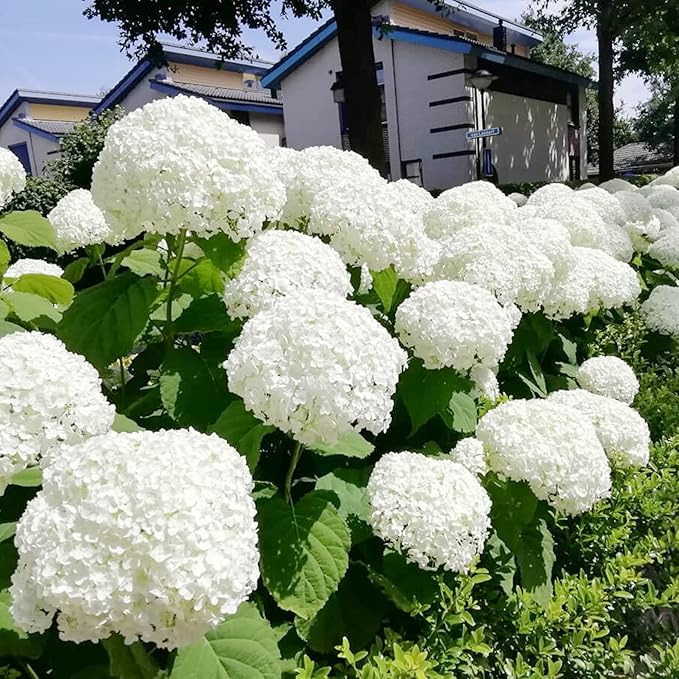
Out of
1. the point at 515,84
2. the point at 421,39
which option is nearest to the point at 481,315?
the point at 421,39

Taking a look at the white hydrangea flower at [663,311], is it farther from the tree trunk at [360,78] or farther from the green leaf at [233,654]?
the tree trunk at [360,78]

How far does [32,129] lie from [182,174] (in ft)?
97.3

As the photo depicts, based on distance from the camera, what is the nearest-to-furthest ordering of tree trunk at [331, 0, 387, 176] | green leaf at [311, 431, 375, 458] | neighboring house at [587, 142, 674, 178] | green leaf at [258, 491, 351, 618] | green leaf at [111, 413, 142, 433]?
green leaf at [258, 491, 351, 618]
green leaf at [111, 413, 142, 433]
green leaf at [311, 431, 375, 458]
tree trunk at [331, 0, 387, 176]
neighboring house at [587, 142, 674, 178]

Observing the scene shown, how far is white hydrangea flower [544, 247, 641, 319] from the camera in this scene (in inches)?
105

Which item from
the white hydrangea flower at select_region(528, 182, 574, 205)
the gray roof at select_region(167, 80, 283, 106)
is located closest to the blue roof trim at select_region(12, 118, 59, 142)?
the gray roof at select_region(167, 80, 283, 106)

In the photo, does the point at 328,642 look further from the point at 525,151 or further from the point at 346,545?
the point at 525,151

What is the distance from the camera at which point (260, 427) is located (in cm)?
143

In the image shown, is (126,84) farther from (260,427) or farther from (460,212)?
(260,427)

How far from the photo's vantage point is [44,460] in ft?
3.88

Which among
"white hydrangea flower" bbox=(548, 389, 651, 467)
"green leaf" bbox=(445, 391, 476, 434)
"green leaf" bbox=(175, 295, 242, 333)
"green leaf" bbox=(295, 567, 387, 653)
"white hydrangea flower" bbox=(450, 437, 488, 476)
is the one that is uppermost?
"green leaf" bbox=(175, 295, 242, 333)

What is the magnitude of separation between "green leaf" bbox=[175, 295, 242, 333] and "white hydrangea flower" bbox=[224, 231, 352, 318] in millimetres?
143

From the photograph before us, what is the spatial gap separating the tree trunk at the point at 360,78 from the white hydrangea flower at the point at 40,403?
9.06m

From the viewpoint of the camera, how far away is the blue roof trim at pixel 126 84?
76.8 ft

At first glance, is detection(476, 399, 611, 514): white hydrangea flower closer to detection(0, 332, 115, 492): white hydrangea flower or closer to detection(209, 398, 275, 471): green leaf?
detection(209, 398, 275, 471): green leaf
